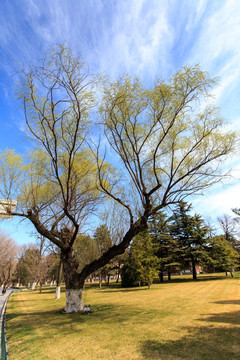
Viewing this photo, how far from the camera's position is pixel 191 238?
31.0 meters

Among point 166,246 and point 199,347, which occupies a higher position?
point 166,246

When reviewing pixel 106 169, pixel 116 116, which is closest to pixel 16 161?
pixel 106 169

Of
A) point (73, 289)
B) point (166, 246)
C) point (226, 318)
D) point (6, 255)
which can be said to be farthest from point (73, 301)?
point (6, 255)

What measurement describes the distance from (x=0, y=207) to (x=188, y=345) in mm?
8727

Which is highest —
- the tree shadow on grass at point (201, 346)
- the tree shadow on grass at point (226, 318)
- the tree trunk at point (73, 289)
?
the tree trunk at point (73, 289)

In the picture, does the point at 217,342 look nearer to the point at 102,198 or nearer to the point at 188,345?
the point at 188,345

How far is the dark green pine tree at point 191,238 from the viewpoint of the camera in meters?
29.6

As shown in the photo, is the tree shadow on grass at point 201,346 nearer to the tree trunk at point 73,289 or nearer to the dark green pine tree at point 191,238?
the tree trunk at point 73,289

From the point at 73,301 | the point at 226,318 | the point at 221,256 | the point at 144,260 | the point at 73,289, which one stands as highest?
the point at 144,260

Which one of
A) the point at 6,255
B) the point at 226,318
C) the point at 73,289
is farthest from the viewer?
the point at 6,255

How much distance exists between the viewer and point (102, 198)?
11688 millimetres

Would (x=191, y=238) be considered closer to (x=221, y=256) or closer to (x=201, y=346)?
(x=221, y=256)

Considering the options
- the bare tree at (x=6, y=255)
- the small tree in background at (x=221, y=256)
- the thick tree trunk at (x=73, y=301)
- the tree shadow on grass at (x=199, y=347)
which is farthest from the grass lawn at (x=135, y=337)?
the bare tree at (x=6, y=255)

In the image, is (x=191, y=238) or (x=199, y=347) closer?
(x=199, y=347)
